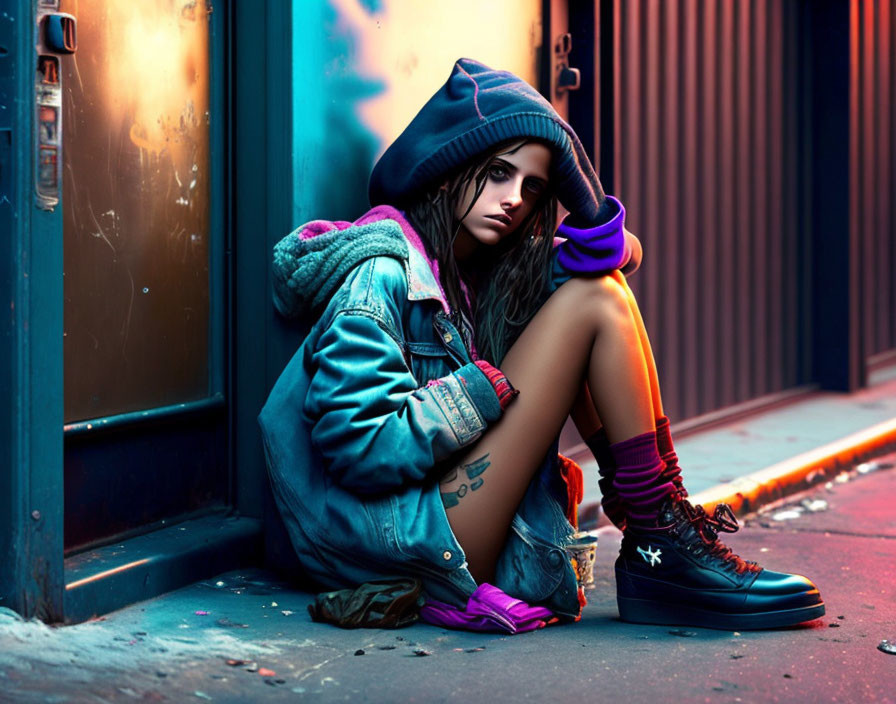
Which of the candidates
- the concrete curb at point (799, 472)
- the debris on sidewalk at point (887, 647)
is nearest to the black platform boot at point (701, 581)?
the debris on sidewalk at point (887, 647)

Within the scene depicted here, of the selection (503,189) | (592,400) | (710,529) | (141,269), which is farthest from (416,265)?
(710,529)

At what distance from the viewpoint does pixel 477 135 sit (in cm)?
312

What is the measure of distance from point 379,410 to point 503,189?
0.67 m

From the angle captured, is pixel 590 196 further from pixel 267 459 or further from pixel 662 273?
pixel 662 273

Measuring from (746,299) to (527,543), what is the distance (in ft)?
12.9

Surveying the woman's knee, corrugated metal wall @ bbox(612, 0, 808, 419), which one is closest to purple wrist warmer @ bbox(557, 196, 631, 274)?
the woman's knee

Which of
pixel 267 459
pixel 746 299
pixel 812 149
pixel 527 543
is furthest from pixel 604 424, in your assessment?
pixel 812 149

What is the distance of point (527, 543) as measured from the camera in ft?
10.2

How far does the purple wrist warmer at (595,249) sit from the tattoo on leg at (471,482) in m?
0.52

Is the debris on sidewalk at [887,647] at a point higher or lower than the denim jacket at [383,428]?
lower

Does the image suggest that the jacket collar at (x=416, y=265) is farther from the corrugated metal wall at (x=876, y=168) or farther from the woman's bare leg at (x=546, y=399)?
the corrugated metal wall at (x=876, y=168)

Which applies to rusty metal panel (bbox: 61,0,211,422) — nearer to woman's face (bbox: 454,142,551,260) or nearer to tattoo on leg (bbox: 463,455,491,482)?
woman's face (bbox: 454,142,551,260)

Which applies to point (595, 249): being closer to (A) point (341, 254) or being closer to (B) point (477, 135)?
(B) point (477, 135)

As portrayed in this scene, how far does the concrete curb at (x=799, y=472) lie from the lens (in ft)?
15.6
